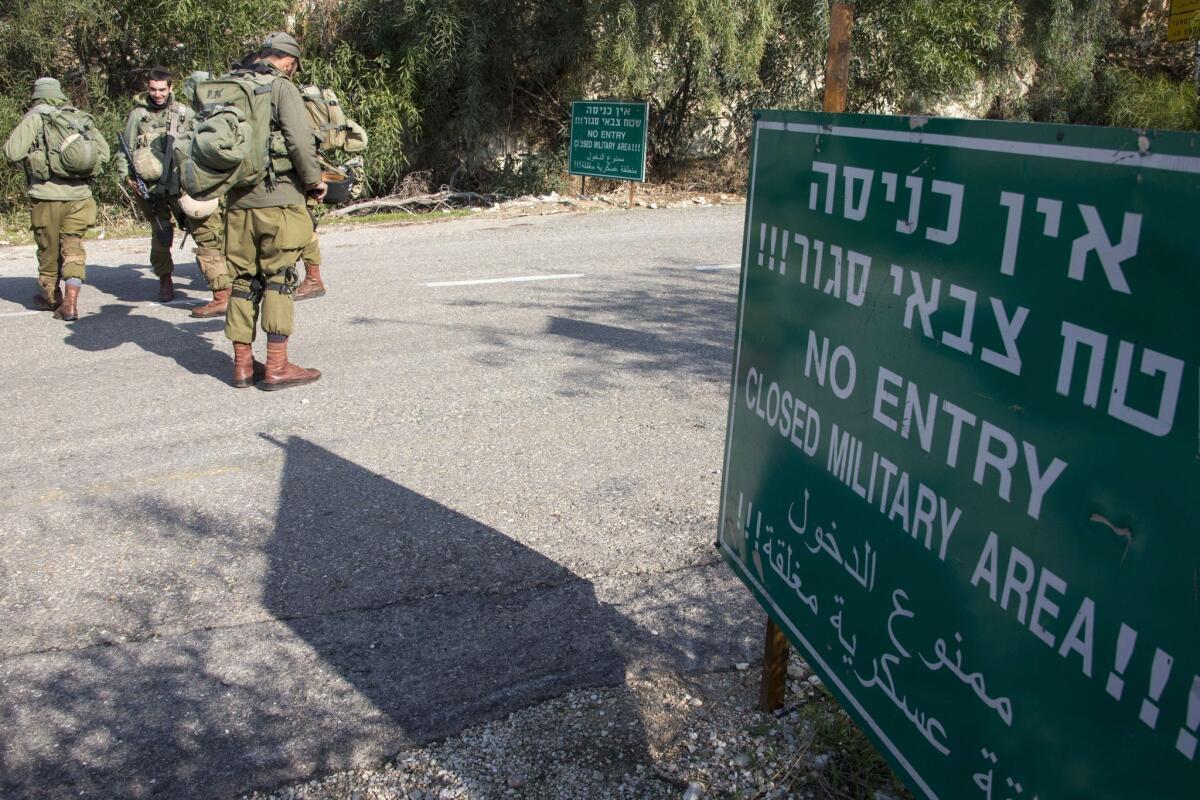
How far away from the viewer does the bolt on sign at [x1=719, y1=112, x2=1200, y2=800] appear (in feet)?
4.11

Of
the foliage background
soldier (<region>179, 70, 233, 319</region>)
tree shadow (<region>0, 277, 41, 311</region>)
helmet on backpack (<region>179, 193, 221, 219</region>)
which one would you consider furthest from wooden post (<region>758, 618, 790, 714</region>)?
the foliage background

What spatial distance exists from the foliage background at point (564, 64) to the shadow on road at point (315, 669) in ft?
38.4

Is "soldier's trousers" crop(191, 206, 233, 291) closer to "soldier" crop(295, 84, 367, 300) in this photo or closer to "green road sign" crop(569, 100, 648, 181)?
"soldier" crop(295, 84, 367, 300)

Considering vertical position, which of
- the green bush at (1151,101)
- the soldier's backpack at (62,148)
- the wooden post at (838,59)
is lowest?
the soldier's backpack at (62,148)

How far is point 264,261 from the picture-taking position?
565cm

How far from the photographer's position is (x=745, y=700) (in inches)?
116

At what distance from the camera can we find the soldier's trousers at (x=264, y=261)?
5617 mm

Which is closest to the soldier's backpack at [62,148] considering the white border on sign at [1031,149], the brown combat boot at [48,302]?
the brown combat boot at [48,302]

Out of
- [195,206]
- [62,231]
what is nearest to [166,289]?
[62,231]

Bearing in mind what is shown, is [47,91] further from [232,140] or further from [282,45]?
[232,140]

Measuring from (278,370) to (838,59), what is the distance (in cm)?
436

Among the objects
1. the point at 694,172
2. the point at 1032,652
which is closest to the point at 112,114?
the point at 694,172

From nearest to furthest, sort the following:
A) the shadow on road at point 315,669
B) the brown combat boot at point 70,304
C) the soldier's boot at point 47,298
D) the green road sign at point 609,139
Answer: the shadow on road at point 315,669 → the brown combat boot at point 70,304 → the soldier's boot at point 47,298 → the green road sign at point 609,139

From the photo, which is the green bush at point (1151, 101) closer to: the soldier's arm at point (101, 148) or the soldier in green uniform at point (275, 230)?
the soldier in green uniform at point (275, 230)
